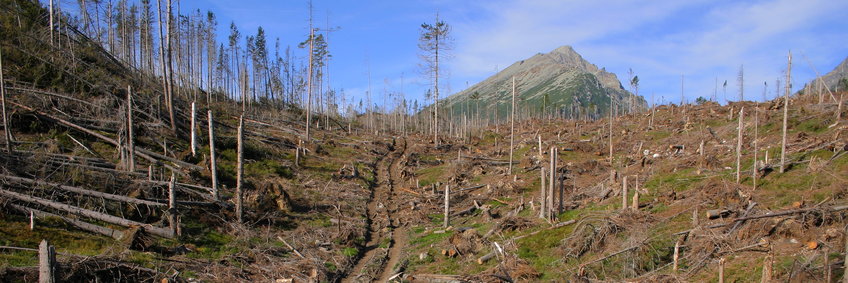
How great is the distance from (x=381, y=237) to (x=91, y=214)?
11064 millimetres

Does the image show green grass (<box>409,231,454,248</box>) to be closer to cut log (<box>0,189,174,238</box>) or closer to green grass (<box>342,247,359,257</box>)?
green grass (<box>342,247,359,257</box>)

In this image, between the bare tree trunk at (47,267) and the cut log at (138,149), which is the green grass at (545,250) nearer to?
the bare tree trunk at (47,267)

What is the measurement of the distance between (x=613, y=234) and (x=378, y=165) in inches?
985

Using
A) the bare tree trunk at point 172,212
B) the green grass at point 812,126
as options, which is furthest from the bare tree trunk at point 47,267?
the green grass at point 812,126

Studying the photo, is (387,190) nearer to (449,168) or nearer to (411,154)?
(449,168)

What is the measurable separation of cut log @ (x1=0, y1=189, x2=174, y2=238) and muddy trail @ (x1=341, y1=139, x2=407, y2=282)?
6.52m

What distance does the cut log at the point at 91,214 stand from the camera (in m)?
14.5

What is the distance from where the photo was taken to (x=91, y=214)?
1547 cm

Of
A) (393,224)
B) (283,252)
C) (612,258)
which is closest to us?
(612,258)

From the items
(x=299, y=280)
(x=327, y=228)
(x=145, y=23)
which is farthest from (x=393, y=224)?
(x=145, y=23)

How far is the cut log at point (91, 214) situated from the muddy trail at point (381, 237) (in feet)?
21.4

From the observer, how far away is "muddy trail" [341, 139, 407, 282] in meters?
16.5

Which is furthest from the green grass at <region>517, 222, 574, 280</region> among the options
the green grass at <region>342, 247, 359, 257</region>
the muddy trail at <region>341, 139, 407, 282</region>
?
the green grass at <region>342, 247, 359, 257</region>

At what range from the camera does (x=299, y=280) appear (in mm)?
14688
